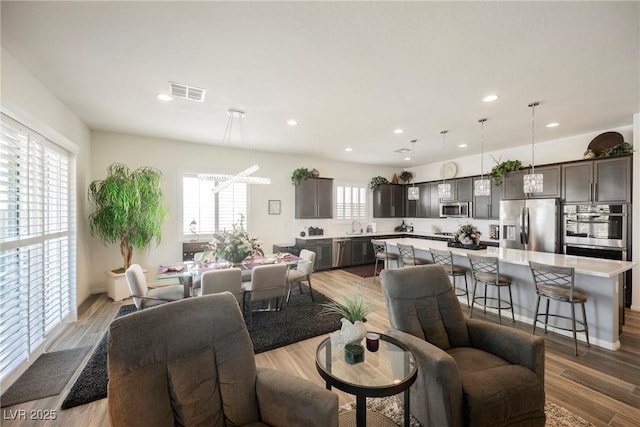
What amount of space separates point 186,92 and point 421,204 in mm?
6553

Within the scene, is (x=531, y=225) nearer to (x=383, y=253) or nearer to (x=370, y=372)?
(x=383, y=253)

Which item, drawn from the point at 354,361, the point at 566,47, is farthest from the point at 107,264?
the point at 566,47

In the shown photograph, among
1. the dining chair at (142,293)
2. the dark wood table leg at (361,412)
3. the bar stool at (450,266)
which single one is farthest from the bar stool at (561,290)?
the dining chair at (142,293)

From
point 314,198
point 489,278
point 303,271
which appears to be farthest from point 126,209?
point 489,278

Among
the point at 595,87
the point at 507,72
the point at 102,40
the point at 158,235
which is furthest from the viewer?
the point at 158,235

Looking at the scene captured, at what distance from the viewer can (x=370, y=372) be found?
→ 60.5 inches

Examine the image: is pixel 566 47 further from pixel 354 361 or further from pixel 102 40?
pixel 102 40

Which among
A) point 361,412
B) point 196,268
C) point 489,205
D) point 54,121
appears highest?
point 54,121

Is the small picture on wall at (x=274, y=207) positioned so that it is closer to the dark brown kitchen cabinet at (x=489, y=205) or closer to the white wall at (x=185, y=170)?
the white wall at (x=185, y=170)

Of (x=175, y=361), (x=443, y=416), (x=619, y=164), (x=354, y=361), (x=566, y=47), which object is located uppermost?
(x=566, y=47)

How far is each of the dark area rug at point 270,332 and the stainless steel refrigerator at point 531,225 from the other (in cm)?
391

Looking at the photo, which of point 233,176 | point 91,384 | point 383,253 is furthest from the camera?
point 383,253

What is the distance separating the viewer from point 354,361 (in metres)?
1.64

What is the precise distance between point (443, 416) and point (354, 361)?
22.5 inches
